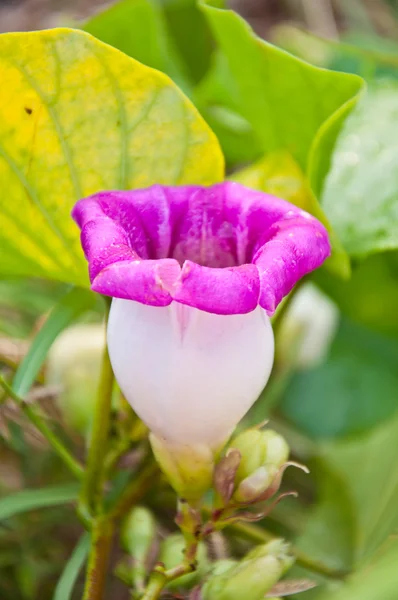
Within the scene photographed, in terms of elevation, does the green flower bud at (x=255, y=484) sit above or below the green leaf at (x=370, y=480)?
above

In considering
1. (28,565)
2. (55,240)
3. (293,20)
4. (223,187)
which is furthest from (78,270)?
(293,20)

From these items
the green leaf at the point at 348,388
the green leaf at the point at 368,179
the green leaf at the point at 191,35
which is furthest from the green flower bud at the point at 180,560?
the green leaf at the point at 191,35

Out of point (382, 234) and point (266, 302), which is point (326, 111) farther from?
point (266, 302)

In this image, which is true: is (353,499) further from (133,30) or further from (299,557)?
(133,30)

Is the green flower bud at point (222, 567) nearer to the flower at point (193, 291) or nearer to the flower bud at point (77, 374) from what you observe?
the flower at point (193, 291)

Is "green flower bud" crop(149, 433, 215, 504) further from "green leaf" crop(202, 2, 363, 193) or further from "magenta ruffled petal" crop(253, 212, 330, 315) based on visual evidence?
"green leaf" crop(202, 2, 363, 193)

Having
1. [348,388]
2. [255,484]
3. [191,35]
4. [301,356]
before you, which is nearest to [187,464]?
[255,484]
